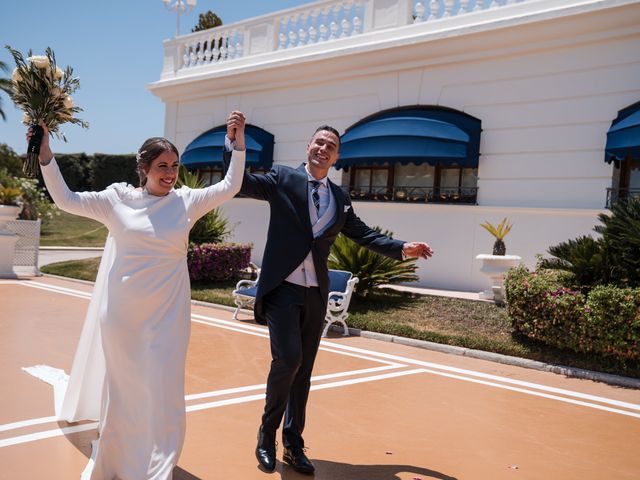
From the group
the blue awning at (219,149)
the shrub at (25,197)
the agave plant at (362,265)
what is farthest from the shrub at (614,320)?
the shrub at (25,197)

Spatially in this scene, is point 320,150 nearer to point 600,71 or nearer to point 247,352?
point 247,352

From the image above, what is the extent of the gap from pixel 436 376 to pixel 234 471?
3933mm

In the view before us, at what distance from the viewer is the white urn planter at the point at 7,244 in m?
15.1

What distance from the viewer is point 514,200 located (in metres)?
13.6

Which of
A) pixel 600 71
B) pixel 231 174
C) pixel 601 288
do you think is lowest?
pixel 601 288

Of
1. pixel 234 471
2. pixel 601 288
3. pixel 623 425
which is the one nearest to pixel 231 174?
pixel 234 471

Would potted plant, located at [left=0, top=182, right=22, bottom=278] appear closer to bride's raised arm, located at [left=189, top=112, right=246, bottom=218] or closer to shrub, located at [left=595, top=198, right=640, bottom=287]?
shrub, located at [left=595, top=198, right=640, bottom=287]

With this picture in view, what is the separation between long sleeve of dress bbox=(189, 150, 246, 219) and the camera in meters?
3.97

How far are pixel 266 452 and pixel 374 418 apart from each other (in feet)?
5.29

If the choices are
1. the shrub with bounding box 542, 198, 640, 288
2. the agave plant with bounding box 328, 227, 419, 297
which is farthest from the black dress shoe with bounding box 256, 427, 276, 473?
the agave plant with bounding box 328, 227, 419, 297

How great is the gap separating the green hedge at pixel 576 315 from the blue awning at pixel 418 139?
520 centimetres

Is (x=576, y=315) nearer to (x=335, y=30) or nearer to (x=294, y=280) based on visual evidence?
(x=294, y=280)

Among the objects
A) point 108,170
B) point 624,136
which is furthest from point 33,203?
point 624,136

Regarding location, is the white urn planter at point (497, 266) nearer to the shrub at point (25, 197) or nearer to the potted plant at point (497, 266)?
the potted plant at point (497, 266)
